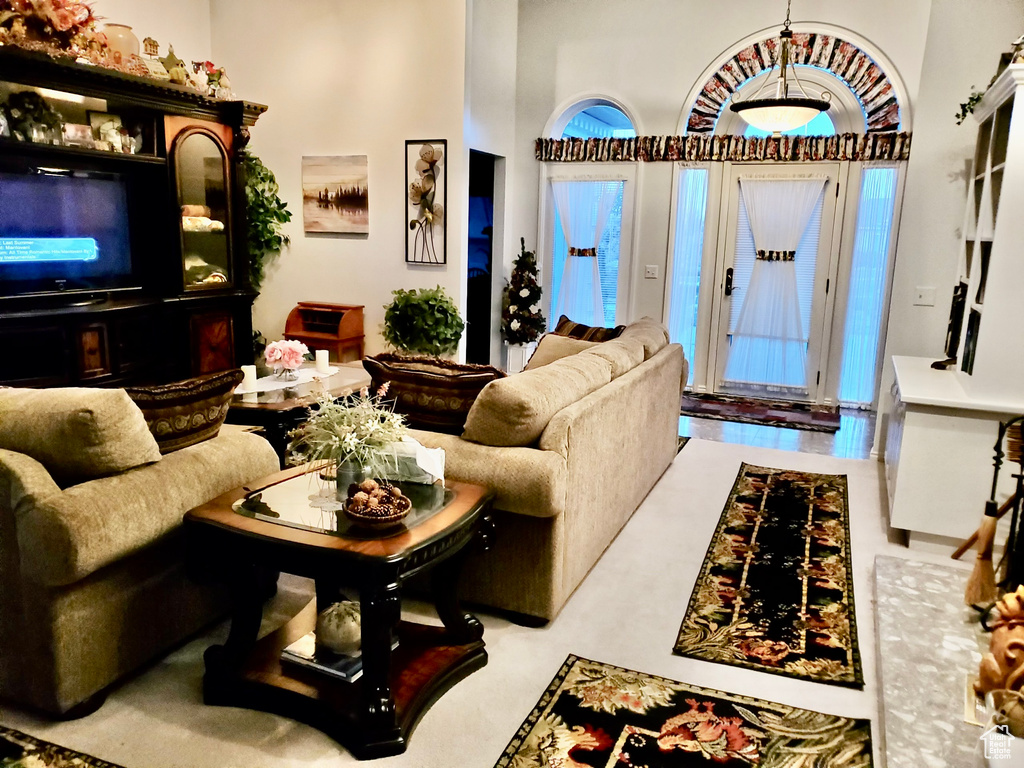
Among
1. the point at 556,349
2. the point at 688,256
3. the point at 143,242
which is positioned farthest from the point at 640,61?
the point at 143,242

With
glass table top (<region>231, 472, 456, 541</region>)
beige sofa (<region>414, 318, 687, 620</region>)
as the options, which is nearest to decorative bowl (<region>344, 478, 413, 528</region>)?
glass table top (<region>231, 472, 456, 541</region>)

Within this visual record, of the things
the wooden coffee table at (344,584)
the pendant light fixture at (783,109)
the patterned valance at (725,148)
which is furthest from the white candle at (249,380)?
the patterned valance at (725,148)

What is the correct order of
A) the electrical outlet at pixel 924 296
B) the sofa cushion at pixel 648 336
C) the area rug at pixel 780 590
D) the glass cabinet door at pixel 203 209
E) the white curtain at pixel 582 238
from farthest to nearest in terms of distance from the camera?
the white curtain at pixel 582 238
the glass cabinet door at pixel 203 209
the electrical outlet at pixel 924 296
the sofa cushion at pixel 648 336
the area rug at pixel 780 590

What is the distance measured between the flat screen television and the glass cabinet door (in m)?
0.40

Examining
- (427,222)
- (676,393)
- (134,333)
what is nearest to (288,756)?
(676,393)

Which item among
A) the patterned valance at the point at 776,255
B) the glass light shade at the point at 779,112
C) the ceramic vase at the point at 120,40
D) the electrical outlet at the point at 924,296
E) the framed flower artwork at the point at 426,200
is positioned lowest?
the electrical outlet at the point at 924,296

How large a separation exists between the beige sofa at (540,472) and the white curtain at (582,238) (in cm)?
426

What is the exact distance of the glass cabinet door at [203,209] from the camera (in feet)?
19.1

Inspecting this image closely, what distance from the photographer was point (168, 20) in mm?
6578

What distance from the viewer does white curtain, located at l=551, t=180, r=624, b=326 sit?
7488 mm

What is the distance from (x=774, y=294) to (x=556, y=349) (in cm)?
328

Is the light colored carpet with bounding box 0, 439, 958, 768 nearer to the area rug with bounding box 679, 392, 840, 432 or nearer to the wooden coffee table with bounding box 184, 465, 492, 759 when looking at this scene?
the wooden coffee table with bounding box 184, 465, 492, 759

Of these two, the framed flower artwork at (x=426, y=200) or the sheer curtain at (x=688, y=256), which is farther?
the sheer curtain at (x=688, y=256)

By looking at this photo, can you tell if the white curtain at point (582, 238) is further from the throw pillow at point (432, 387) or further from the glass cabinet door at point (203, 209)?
the throw pillow at point (432, 387)
